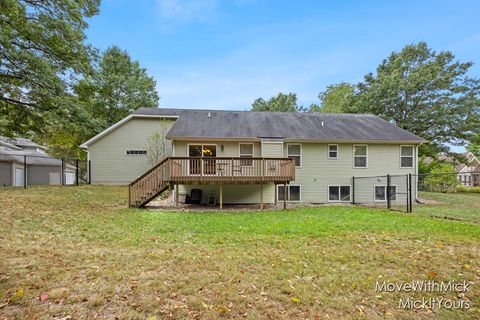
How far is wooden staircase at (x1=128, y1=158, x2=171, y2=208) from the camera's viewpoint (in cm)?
1080

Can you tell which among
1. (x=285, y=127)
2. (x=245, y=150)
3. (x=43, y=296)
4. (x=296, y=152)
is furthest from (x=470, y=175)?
(x=43, y=296)

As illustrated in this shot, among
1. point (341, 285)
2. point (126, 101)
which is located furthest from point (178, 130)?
point (126, 101)

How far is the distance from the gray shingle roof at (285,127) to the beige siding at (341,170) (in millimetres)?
630

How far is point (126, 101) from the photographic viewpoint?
2683 cm

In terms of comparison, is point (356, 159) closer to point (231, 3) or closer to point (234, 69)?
point (231, 3)

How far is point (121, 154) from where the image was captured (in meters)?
17.8

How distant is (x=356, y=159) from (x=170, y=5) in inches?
508

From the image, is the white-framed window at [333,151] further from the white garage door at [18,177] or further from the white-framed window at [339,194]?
the white garage door at [18,177]

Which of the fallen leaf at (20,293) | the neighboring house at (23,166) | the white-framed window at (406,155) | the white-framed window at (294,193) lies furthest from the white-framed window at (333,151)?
the neighboring house at (23,166)

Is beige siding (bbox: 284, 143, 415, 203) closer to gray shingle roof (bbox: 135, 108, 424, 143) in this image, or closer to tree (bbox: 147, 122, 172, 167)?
gray shingle roof (bbox: 135, 108, 424, 143)

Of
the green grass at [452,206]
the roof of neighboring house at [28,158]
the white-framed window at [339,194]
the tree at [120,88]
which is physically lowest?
the green grass at [452,206]

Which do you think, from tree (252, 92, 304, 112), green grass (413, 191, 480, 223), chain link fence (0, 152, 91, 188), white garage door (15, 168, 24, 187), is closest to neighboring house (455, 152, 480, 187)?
green grass (413, 191, 480, 223)

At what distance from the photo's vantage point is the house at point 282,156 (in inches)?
450

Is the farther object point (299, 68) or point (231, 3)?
point (299, 68)
